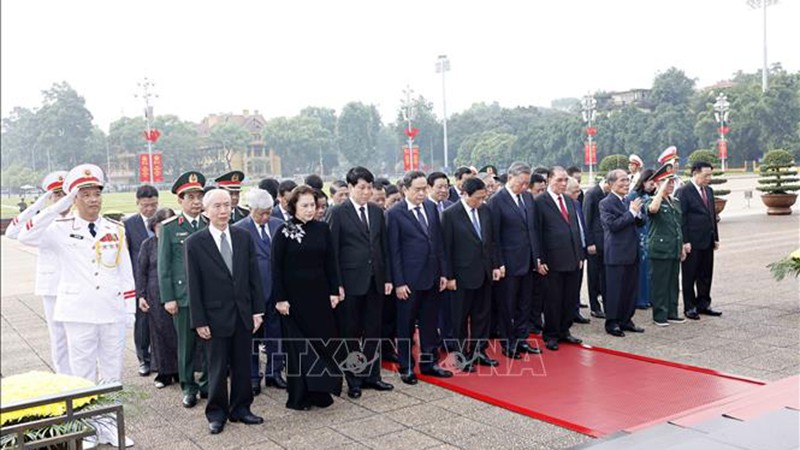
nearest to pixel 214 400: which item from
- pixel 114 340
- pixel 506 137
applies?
pixel 114 340

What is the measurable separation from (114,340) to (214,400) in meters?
0.66

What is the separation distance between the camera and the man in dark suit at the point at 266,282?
4.80 meters

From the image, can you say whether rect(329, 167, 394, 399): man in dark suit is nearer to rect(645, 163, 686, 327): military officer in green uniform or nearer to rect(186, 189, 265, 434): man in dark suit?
rect(186, 189, 265, 434): man in dark suit

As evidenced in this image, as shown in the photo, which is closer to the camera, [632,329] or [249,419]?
[249,419]

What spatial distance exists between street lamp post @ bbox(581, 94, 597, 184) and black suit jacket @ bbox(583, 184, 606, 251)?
306 cm

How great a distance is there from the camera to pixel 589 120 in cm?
1077

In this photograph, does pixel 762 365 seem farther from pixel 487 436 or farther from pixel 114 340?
pixel 114 340

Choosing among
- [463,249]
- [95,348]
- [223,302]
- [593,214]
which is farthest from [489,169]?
[95,348]

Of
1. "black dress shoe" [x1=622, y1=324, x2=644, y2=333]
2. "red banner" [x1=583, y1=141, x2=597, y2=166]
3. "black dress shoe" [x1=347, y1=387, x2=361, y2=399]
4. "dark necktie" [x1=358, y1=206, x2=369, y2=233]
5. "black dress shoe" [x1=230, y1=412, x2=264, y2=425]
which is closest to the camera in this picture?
"black dress shoe" [x1=230, y1=412, x2=264, y2=425]

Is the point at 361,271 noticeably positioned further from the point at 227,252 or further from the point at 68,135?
the point at 68,135

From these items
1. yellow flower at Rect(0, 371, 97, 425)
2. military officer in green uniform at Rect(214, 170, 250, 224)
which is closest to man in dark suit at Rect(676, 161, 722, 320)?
military officer in green uniform at Rect(214, 170, 250, 224)

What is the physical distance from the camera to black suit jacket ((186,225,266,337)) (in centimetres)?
401

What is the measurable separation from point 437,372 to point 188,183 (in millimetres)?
2183

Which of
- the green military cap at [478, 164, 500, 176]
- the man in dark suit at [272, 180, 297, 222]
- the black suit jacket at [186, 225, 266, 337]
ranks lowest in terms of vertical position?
the black suit jacket at [186, 225, 266, 337]
